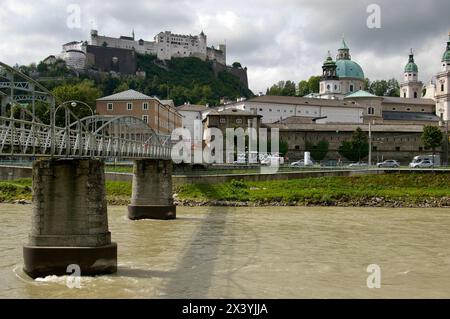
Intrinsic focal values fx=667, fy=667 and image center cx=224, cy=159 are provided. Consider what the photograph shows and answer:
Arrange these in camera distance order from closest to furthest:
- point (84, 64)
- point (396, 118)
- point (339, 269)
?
point (339, 269), point (396, 118), point (84, 64)

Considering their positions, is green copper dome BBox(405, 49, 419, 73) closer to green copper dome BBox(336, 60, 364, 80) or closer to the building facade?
green copper dome BBox(336, 60, 364, 80)

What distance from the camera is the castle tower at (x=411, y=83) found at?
161500 mm

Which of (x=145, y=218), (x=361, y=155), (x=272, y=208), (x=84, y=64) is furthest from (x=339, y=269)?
(x=84, y=64)

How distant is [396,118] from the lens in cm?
14000

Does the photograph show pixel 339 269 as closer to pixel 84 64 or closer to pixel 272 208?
pixel 272 208

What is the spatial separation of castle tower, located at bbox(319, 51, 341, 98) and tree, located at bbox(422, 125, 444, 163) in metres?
51.2

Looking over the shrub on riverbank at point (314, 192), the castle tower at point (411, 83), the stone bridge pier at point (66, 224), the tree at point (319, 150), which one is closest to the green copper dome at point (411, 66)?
the castle tower at point (411, 83)

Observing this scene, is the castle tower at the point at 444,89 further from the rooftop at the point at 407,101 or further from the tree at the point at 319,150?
the tree at the point at 319,150

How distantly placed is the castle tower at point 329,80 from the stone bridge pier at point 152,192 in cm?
11368

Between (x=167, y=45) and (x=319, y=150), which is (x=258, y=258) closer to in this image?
(x=319, y=150)

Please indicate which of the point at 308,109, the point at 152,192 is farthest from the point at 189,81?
the point at 152,192

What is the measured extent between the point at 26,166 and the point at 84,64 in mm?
106936

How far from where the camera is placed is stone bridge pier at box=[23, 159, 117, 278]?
66.8 ft

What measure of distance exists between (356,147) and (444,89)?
5376 cm
